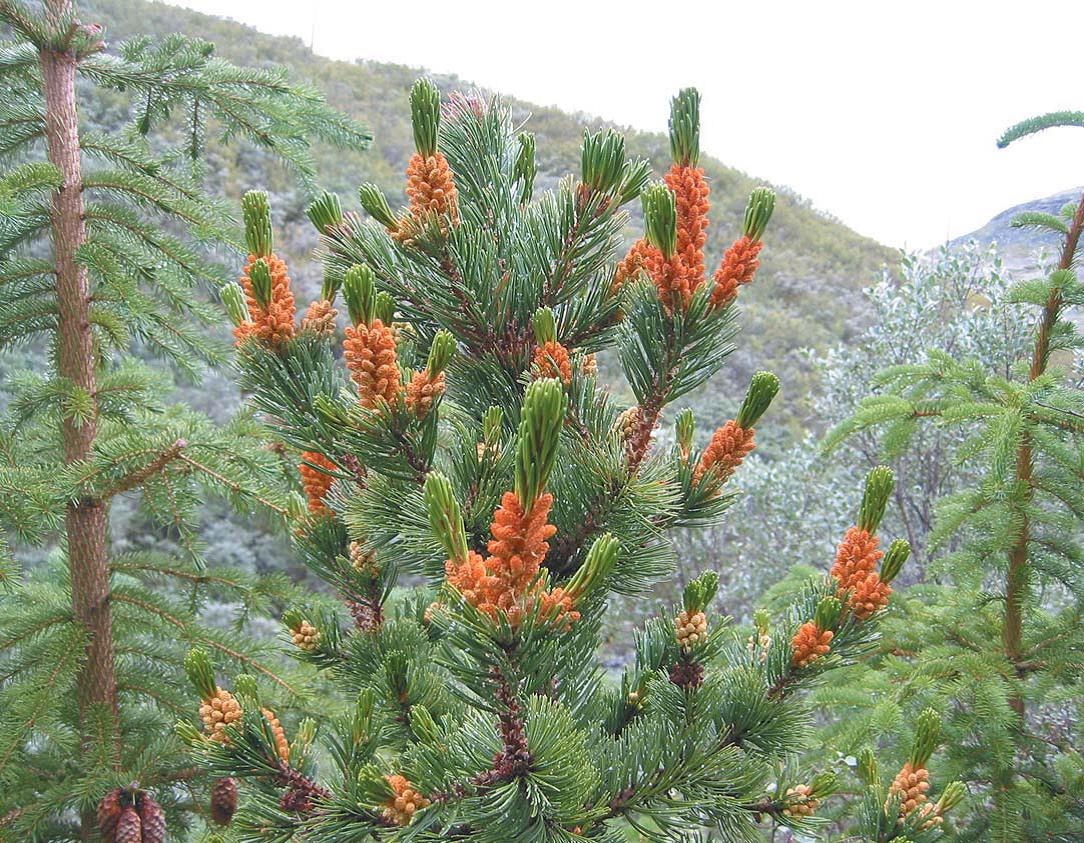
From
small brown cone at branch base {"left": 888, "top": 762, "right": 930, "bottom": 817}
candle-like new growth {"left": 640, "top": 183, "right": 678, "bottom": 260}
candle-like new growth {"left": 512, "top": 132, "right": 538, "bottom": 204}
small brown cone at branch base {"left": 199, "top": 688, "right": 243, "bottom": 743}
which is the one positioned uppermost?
candle-like new growth {"left": 512, "top": 132, "right": 538, "bottom": 204}

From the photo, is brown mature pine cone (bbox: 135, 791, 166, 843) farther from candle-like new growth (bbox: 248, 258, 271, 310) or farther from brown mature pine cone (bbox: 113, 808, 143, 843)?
candle-like new growth (bbox: 248, 258, 271, 310)

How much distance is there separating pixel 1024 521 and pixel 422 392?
2.64m

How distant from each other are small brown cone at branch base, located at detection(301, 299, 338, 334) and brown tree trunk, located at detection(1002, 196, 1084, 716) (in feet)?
8.54

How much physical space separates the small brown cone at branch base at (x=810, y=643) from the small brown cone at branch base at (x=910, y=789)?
0.93ft

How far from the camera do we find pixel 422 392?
1213mm

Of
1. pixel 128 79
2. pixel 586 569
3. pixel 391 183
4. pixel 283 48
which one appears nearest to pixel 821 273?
pixel 391 183

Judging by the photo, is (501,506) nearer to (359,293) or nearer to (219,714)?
(359,293)

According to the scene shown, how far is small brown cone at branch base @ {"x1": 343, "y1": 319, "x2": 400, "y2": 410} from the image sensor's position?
113 cm

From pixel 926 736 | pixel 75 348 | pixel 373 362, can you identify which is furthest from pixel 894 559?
pixel 75 348

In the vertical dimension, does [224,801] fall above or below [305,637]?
below

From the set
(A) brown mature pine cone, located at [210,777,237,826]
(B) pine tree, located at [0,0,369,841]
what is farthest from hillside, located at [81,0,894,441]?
(A) brown mature pine cone, located at [210,777,237,826]

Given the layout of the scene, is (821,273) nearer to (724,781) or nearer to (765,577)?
(765,577)

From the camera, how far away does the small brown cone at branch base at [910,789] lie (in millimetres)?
1417

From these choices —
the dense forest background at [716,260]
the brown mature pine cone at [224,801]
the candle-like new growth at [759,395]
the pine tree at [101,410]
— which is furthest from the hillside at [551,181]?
the candle-like new growth at [759,395]
